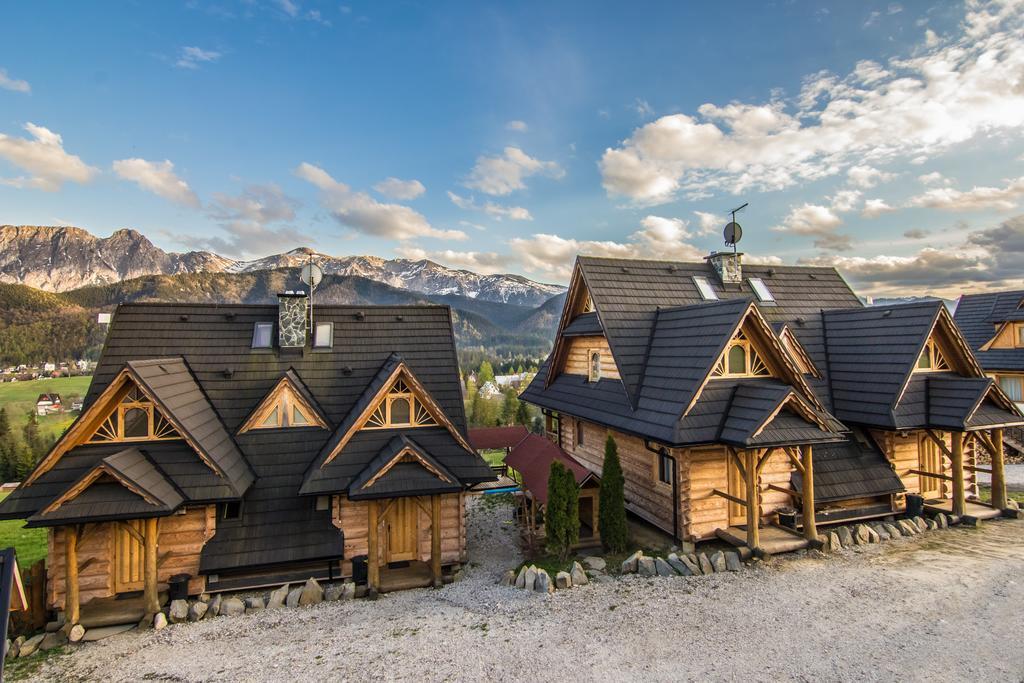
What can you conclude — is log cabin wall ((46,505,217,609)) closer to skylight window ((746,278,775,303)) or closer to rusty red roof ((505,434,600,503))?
rusty red roof ((505,434,600,503))

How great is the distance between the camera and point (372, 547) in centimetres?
1010

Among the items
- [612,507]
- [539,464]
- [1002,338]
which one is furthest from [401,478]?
[1002,338]

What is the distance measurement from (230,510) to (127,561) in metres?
2.13

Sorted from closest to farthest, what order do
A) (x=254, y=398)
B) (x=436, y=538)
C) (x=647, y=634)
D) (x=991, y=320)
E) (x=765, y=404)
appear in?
(x=647, y=634) < (x=436, y=538) < (x=765, y=404) < (x=254, y=398) < (x=991, y=320)

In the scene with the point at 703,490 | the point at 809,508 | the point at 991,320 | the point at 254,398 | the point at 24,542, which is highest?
the point at 991,320

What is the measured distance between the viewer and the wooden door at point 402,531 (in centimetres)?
1122

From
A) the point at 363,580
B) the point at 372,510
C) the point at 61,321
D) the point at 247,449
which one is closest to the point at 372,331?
the point at 247,449

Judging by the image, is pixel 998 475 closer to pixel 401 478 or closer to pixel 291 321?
pixel 401 478

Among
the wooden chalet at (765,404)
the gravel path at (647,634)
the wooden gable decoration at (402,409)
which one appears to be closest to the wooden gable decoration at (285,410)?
the wooden gable decoration at (402,409)

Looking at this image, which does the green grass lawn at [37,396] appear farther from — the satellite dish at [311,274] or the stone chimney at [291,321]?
the stone chimney at [291,321]

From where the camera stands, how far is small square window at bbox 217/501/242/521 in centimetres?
1042

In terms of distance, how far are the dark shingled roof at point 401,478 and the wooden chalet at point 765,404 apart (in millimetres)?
5084

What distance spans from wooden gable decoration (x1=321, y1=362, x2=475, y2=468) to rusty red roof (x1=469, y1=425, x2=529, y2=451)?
12.6 meters

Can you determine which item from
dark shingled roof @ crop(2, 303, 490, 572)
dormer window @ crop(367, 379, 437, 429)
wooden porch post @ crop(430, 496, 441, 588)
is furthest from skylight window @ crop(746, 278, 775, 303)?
wooden porch post @ crop(430, 496, 441, 588)
